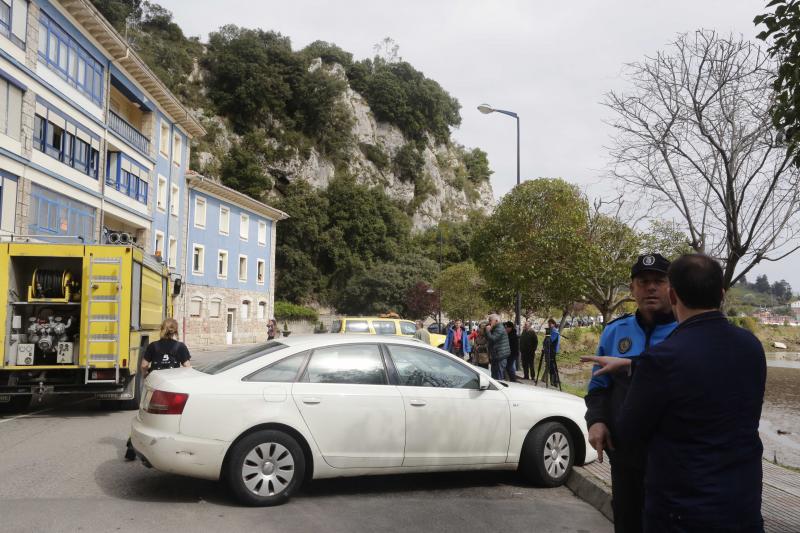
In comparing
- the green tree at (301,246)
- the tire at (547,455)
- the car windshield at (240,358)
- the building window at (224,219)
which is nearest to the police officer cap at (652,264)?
the tire at (547,455)

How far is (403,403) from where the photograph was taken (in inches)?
244

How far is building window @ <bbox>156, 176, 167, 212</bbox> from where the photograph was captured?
35.6 metres

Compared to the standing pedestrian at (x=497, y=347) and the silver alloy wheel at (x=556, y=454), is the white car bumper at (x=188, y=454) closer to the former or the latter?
the silver alloy wheel at (x=556, y=454)

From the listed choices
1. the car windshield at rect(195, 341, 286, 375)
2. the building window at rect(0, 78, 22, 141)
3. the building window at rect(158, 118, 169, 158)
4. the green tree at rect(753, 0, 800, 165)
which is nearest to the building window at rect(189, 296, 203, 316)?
the building window at rect(158, 118, 169, 158)

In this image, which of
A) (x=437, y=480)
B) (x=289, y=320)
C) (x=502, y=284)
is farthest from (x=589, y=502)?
(x=289, y=320)

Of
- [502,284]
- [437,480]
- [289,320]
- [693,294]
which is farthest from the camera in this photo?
[289,320]

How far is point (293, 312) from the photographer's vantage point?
2249 inches

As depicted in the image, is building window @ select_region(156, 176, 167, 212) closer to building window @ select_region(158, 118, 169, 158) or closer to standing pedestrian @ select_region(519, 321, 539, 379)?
building window @ select_region(158, 118, 169, 158)

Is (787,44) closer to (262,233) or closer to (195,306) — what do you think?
(195,306)

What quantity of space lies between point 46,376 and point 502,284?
2370 centimetres

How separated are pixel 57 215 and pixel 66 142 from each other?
2921mm

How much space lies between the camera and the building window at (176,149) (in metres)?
37.7

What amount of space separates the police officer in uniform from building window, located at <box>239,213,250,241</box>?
4501cm

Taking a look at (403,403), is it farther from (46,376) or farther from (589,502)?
(46,376)
